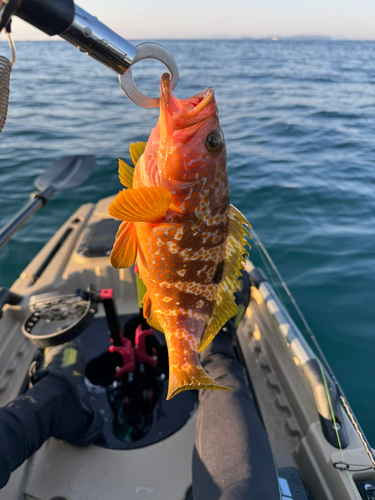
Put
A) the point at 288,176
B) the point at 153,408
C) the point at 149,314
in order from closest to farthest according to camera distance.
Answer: the point at 149,314
the point at 153,408
the point at 288,176

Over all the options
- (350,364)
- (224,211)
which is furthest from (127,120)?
(224,211)

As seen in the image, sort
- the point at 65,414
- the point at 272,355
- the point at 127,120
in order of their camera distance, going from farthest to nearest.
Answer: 1. the point at 127,120
2. the point at 272,355
3. the point at 65,414

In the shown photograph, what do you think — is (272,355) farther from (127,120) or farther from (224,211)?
(127,120)

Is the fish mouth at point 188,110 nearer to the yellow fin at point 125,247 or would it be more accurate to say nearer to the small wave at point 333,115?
the yellow fin at point 125,247

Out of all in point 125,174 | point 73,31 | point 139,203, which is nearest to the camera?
point 73,31

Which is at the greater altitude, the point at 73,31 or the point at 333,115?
the point at 333,115

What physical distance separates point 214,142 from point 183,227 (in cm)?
43

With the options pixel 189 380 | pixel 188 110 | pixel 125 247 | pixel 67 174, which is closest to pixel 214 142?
pixel 188 110

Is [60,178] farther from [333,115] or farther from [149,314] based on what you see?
[333,115]

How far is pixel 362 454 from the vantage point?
94.1 inches

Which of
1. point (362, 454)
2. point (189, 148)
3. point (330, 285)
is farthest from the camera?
point (330, 285)

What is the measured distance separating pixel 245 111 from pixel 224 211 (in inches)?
644

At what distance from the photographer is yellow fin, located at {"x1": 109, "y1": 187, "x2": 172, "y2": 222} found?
4.00ft

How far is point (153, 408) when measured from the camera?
325cm
